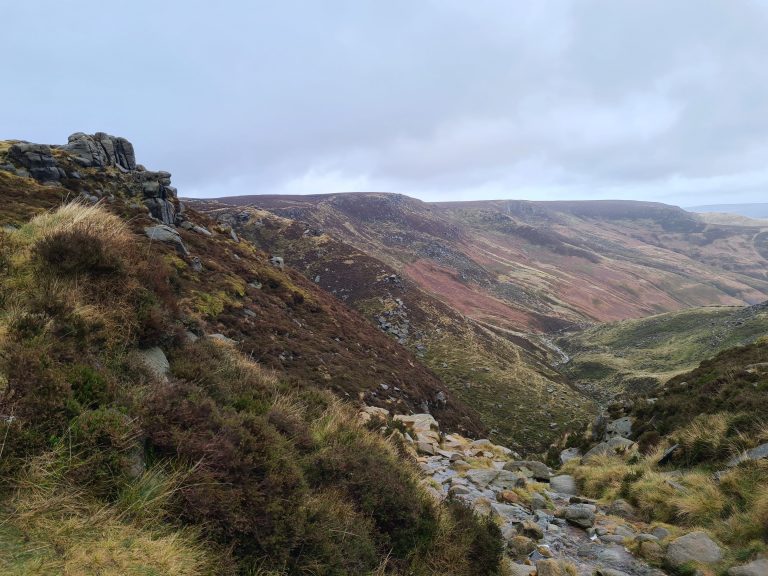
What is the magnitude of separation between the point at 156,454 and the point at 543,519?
859 centimetres

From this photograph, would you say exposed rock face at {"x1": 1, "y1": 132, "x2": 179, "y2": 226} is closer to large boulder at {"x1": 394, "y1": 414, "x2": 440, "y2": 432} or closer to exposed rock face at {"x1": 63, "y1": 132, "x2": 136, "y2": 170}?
exposed rock face at {"x1": 63, "y1": 132, "x2": 136, "y2": 170}

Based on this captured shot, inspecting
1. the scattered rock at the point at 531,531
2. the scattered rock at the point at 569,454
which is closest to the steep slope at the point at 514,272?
the scattered rock at the point at 569,454

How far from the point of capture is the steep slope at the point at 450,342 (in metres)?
31.9

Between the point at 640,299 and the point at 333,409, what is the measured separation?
474ft

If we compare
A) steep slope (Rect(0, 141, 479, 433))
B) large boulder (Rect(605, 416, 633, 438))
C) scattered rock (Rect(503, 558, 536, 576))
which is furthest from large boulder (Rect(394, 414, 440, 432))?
scattered rock (Rect(503, 558, 536, 576))

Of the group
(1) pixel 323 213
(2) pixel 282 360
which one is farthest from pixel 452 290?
(2) pixel 282 360

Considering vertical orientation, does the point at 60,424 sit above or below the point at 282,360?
above

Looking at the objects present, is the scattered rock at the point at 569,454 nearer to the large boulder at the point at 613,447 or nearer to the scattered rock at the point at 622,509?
the large boulder at the point at 613,447

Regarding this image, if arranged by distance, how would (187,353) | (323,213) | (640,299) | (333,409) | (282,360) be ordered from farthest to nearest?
1. (640,299)
2. (323,213)
3. (282,360)
4. (333,409)
5. (187,353)

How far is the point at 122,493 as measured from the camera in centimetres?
385

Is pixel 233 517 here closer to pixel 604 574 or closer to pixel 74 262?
pixel 74 262

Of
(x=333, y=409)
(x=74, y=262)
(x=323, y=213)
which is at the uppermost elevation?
(x=323, y=213)

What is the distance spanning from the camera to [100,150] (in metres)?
31.8

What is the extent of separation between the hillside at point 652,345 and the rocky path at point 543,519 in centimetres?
3486
